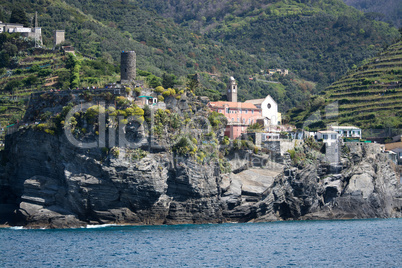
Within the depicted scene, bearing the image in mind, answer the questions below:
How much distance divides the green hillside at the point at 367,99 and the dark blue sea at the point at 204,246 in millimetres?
45049

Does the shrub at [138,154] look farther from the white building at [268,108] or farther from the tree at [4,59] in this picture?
the tree at [4,59]

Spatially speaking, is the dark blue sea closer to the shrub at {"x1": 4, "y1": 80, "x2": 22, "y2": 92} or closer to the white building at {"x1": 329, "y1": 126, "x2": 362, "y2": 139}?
the shrub at {"x1": 4, "y1": 80, "x2": 22, "y2": 92}

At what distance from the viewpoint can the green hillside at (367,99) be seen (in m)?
100

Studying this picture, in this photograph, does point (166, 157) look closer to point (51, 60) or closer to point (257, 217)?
point (257, 217)

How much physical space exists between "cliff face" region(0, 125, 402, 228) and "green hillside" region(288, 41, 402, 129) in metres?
31.7

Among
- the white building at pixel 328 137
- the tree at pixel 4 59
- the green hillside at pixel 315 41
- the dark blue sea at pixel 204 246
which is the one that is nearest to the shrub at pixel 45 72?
the tree at pixel 4 59

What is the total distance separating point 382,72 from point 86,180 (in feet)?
261

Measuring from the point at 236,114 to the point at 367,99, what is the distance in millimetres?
35950

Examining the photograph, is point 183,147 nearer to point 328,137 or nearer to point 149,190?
point 149,190

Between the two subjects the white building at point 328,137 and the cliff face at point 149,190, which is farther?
the white building at point 328,137

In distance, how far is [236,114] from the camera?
82188mm

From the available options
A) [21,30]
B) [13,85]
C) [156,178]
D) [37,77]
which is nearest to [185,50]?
[21,30]

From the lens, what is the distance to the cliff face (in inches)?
2226

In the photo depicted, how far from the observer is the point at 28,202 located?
57312mm
